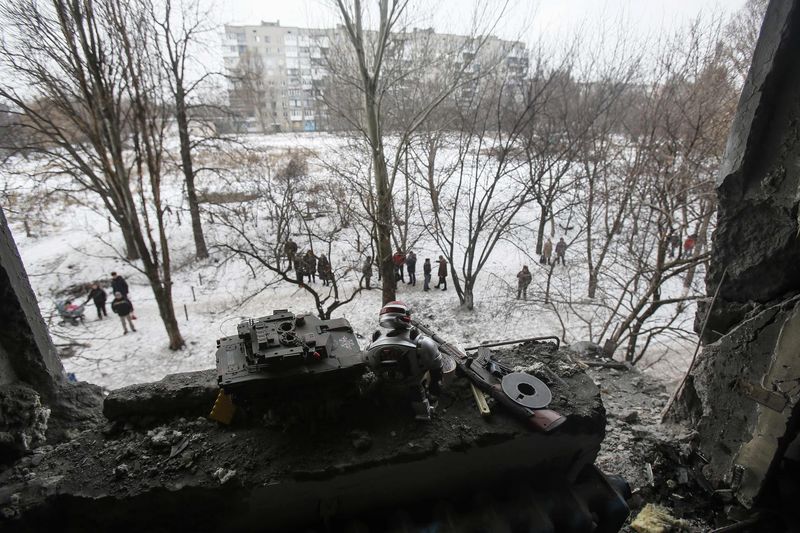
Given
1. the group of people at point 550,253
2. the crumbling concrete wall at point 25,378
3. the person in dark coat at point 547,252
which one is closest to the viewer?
the crumbling concrete wall at point 25,378

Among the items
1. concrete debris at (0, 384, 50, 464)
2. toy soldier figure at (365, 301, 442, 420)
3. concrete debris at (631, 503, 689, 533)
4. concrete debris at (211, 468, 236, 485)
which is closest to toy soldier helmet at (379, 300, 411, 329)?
toy soldier figure at (365, 301, 442, 420)

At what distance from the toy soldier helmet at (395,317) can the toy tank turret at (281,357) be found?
256 mm

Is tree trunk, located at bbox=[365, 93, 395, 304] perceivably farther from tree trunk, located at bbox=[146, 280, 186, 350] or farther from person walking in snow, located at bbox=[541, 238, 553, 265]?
person walking in snow, located at bbox=[541, 238, 553, 265]

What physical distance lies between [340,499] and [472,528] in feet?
2.69

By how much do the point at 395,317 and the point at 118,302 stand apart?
9.75 m

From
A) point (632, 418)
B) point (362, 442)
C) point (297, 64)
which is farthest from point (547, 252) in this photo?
point (297, 64)

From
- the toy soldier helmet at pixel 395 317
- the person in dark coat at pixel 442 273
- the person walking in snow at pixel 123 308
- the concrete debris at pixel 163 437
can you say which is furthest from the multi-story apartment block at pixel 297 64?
the concrete debris at pixel 163 437

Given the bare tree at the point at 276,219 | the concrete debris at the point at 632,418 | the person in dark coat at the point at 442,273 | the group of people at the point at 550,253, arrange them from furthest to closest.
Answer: the group of people at the point at 550,253 < the person in dark coat at the point at 442,273 < the bare tree at the point at 276,219 < the concrete debris at the point at 632,418

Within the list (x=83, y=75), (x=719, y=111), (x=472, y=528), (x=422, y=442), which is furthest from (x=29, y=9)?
(x=719, y=111)

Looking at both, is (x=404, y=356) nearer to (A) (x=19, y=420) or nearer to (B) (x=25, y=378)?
(A) (x=19, y=420)

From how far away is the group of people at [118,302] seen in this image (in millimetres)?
9703

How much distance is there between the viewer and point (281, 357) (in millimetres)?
2258

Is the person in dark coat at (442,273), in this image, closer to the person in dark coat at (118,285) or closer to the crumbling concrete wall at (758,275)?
the person in dark coat at (118,285)

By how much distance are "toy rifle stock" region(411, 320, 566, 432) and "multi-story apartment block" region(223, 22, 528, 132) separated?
822 centimetres
